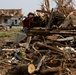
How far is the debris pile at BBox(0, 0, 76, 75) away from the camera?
31.3 ft

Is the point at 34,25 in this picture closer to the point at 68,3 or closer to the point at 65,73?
the point at 68,3

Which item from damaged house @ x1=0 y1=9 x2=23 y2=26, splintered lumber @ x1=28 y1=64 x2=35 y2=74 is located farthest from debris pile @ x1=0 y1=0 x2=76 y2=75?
damaged house @ x1=0 y1=9 x2=23 y2=26

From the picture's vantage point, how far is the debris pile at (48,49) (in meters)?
9.55

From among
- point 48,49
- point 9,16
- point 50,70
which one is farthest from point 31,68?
point 9,16

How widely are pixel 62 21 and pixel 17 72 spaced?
19.4 feet

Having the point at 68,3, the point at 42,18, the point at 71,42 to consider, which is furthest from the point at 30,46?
the point at 68,3

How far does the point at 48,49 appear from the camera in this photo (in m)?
12.0

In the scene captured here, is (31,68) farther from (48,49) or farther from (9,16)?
(9,16)

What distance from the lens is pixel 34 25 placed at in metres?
15.5

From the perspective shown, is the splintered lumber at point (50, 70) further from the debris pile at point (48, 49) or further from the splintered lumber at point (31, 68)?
the splintered lumber at point (31, 68)

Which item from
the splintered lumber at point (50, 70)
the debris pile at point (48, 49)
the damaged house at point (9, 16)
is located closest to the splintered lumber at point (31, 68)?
the debris pile at point (48, 49)

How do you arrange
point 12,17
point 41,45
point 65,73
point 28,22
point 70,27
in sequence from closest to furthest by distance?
point 65,73 < point 41,45 < point 70,27 < point 28,22 < point 12,17

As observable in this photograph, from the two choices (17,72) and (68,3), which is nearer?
(17,72)

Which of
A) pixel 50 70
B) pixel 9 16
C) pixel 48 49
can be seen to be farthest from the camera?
pixel 9 16
